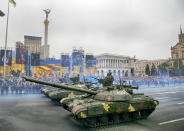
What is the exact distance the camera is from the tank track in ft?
27.4

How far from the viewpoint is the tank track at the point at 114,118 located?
8344 millimetres

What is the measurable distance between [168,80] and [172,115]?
1024 inches

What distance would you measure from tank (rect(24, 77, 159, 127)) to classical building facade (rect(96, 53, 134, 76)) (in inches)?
2793

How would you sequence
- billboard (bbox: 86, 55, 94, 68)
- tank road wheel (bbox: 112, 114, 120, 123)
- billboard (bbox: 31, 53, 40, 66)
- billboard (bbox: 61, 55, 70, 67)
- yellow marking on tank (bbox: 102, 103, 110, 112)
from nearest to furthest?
yellow marking on tank (bbox: 102, 103, 110, 112) → tank road wheel (bbox: 112, 114, 120, 123) → billboard (bbox: 31, 53, 40, 66) → billboard (bbox: 61, 55, 70, 67) → billboard (bbox: 86, 55, 94, 68)

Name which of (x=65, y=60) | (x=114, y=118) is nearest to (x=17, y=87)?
(x=114, y=118)

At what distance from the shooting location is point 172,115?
424 inches

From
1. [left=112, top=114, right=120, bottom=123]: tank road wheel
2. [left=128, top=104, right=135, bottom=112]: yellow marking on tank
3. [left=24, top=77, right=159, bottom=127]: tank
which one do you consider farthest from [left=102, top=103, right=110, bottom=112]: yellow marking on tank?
[left=128, top=104, right=135, bottom=112]: yellow marking on tank

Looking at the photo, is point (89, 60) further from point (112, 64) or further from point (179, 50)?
point (112, 64)

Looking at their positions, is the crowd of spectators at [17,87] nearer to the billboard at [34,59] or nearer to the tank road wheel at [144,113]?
the billboard at [34,59]

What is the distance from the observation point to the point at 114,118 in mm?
8883

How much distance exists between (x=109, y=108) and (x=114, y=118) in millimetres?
969

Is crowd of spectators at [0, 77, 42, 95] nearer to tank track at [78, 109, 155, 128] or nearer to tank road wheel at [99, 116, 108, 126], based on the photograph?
tank track at [78, 109, 155, 128]

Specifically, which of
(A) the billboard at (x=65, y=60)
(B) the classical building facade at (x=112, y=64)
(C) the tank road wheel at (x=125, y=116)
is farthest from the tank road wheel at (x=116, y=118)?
(B) the classical building facade at (x=112, y=64)

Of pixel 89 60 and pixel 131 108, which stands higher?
pixel 89 60
